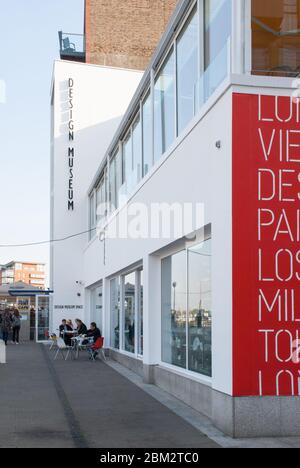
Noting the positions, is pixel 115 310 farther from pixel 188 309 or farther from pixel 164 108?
pixel 188 309

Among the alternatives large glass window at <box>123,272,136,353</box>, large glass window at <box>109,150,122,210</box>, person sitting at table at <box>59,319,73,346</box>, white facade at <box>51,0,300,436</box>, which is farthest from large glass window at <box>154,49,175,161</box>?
person sitting at table at <box>59,319,73,346</box>

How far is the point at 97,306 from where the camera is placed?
28.1m

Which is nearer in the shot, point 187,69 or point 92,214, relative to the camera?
point 187,69

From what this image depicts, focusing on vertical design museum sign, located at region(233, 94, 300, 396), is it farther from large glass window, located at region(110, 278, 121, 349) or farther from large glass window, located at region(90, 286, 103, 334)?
large glass window, located at region(90, 286, 103, 334)

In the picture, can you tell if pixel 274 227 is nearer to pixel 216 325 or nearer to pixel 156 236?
pixel 216 325

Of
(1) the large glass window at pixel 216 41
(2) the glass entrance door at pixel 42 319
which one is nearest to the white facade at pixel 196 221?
(1) the large glass window at pixel 216 41

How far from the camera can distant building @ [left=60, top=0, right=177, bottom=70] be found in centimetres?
3950

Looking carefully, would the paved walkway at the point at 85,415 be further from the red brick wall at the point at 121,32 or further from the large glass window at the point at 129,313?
the red brick wall at the point at 121,32

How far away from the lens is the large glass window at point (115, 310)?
2123 cm

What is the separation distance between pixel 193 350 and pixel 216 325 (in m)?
2.34

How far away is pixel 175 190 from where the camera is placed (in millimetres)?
12516

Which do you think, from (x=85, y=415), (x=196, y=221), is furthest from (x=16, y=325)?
(x=196, y=221)

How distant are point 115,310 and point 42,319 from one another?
13.0 metres
